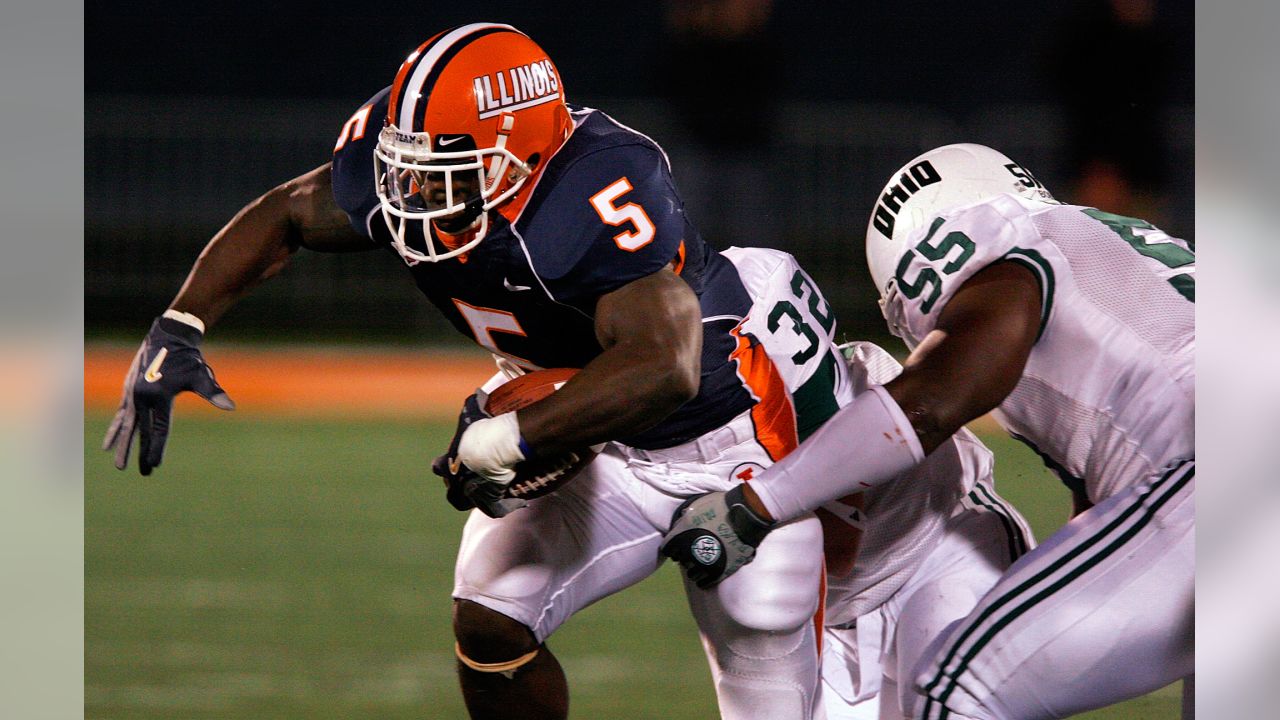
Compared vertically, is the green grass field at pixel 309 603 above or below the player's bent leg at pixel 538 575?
below

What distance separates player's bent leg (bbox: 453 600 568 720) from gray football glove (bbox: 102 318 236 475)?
1.67 feet

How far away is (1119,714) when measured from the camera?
9.23ft

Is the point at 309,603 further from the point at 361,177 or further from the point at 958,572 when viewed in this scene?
the point at 958,572

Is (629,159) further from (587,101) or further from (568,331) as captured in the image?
(587,101)

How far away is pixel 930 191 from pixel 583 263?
2.09 ft

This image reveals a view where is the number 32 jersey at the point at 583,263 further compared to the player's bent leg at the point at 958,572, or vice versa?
the player's bent leg at the point at 958,572

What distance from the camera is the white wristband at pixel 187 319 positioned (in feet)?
7.55

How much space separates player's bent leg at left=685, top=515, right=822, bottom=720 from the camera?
2.17 metres

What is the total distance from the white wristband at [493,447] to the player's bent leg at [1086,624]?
2.16 ft

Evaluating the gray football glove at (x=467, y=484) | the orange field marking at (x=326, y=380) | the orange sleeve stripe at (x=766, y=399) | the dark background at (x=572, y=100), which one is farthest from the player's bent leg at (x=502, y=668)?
the dark background at (x=572, y=100)

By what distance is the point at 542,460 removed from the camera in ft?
6.77

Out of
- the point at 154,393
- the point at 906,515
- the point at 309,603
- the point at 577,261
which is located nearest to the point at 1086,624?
the point at 906,515

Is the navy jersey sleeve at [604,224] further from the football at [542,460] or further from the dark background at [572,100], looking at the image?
the dark background at [572,100]
